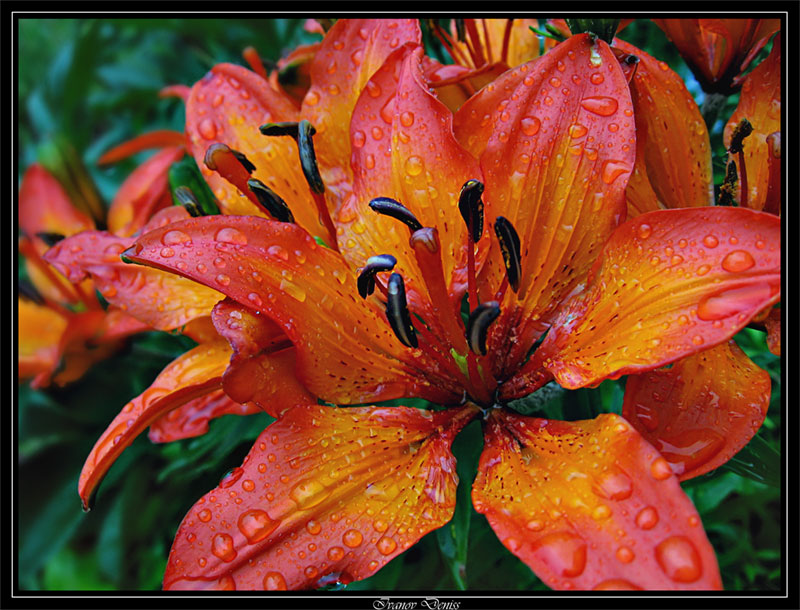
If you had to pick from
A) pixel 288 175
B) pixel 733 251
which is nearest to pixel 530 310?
pixel 733 251

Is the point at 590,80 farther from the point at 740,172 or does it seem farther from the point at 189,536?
the point at 189,536

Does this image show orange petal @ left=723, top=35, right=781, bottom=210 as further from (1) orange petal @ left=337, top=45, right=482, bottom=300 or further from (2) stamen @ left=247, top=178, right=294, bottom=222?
(2) stamen @ left=247, top=178, right=294, bottom=222

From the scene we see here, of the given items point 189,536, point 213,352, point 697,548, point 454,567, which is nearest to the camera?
point 697,548

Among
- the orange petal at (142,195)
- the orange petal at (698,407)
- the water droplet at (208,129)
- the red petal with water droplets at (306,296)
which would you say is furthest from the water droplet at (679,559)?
the orange petal at (142,195)

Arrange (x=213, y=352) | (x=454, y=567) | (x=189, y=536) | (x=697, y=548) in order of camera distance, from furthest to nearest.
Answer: (x=213, y=352)
(x=454, y=567)
(x=189, y=536)
(x=697, y=548)

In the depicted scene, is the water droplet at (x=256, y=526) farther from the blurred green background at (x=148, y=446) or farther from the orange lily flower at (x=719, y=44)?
the orange lily flower at (x=719, y=44)

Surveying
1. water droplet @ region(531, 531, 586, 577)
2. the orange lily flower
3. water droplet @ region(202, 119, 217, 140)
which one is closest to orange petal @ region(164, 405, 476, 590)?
water droplet @ region(531, 531, 586, 577)

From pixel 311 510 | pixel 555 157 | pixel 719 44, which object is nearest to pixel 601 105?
pixel 555 157
